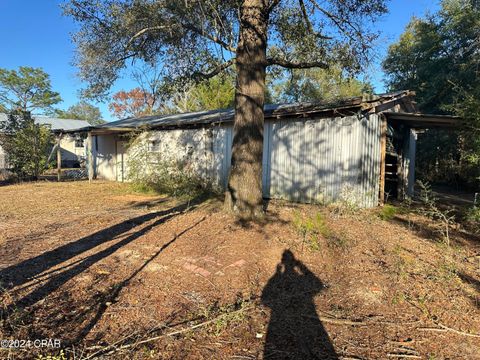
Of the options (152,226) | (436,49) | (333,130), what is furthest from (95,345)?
(436,49)

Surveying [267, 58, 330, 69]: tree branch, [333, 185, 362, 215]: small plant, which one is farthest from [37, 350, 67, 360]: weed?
[333, 185, 362, 215]: small plant

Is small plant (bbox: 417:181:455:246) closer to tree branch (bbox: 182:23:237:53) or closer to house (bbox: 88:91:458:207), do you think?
house (bbox: 88:91:458:207)

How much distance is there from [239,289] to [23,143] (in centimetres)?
1538

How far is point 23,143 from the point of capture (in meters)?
15.1

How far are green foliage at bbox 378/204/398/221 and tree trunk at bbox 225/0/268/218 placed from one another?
11.0 ft

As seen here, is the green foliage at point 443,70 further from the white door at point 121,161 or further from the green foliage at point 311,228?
the white door at point 121,161

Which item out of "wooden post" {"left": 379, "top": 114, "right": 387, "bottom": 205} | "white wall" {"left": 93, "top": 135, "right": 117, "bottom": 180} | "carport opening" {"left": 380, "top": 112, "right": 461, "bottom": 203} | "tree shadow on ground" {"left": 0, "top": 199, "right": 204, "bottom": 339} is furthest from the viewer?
A: "white wall" {"left": 93, "top": 135, "right": 117, "bottom": 180}

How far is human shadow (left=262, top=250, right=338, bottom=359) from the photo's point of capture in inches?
107

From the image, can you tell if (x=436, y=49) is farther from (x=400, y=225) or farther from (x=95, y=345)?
(x=95, y=345)

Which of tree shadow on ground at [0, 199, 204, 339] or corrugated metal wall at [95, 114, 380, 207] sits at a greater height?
corrugated metal wall at [95, 114, 380, 207]

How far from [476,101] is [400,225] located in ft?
9.17

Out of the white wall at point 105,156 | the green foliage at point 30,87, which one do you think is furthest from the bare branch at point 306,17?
the green foliage at point 30,87

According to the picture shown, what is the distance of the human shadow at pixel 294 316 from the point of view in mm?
2719

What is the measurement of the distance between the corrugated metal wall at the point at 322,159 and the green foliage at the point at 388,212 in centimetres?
40
